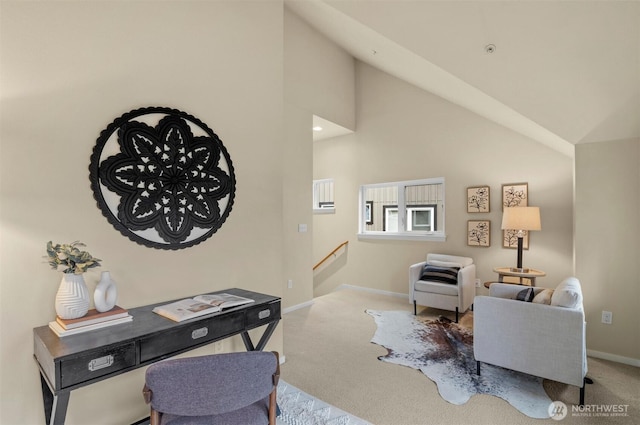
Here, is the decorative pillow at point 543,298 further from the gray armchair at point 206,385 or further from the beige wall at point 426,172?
the gray armchair at point 206,385

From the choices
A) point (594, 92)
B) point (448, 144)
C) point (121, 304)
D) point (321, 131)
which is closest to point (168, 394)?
point (121, 304)

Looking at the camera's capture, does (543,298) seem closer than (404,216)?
Yes

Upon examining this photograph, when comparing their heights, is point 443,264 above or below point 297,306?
above

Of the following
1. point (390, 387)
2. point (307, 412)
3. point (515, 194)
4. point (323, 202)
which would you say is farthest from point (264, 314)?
point (323, 202)

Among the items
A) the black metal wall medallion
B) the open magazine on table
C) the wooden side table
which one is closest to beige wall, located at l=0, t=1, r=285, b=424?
the black metal wall medallion

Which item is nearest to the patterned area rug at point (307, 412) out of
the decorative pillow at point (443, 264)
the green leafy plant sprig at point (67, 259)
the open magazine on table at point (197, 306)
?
the open magazine on table at point (197, 306)

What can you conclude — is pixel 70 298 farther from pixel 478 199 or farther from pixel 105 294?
pixel 478 199

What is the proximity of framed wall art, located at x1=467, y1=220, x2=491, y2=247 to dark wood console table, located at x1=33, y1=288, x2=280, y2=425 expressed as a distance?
3.69 m

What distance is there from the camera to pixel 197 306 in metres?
1.87

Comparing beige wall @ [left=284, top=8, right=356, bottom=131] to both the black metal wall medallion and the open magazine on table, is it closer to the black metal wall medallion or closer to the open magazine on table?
the black metal wall medallion

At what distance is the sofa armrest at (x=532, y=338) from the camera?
2209 millimetres

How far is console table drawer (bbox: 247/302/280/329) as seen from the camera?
1.98m

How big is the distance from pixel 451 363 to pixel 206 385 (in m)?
2.41

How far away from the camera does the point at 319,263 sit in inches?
244
